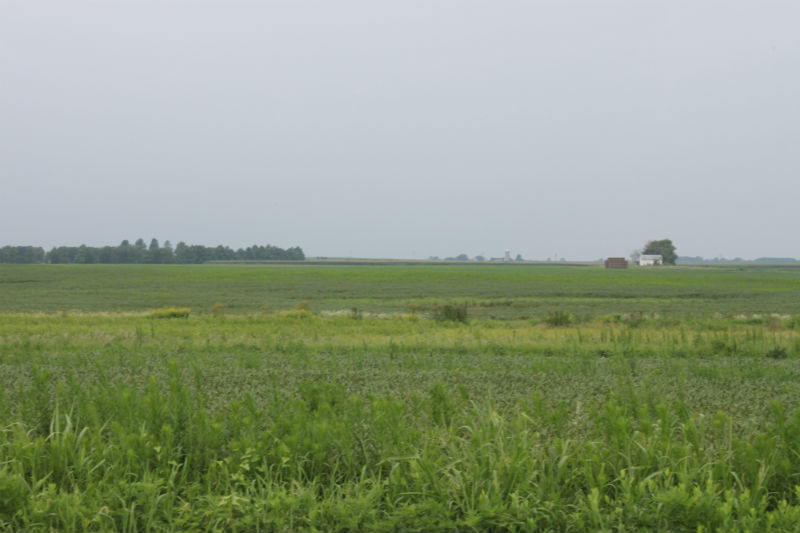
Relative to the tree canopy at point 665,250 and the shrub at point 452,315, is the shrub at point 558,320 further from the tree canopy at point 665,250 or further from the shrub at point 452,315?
the tree canopy at point 665,250

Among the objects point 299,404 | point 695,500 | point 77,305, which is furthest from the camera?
point 77,305

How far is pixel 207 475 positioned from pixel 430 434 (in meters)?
2.14

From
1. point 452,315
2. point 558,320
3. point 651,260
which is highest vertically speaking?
point 651,260

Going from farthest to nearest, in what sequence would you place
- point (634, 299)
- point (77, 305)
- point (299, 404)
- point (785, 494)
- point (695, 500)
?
1. point (634, 299)
2. point (77, 305)
3. point (299, 404)
4. point (785, 494)
5. point (695, 500)

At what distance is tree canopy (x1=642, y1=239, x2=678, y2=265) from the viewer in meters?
187

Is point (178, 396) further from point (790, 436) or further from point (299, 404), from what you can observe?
point (790, 436)

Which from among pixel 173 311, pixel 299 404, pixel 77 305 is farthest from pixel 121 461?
pixel 77 305

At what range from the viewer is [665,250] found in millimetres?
187125

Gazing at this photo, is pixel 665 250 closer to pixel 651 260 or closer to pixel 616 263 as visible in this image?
pixel 651 260

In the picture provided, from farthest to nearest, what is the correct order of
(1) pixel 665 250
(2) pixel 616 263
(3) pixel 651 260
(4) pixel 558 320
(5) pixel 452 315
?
(1) pixel 665 250 → (3) pixel 651 260 → (2) pixel 616 263 → (5) pixel 452 315 → (4) pixel 558 320

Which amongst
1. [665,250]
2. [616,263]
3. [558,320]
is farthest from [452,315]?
[665,250]

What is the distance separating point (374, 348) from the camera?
49.6 ft

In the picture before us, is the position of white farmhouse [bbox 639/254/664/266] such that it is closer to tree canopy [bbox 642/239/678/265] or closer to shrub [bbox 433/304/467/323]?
tree canopy [bbox 642/239/678/265]

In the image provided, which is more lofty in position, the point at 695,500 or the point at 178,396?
the point at 178,396
